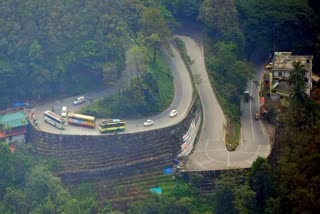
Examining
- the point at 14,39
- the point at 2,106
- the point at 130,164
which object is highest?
the point at 14,39

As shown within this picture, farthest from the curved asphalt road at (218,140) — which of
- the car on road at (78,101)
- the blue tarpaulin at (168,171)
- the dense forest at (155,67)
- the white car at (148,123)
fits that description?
the car on road at (78,101)

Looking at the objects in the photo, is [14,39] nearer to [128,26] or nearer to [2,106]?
[2,106]

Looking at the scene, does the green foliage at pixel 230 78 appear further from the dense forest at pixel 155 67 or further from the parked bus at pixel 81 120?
the parked bus at pixel 81 120

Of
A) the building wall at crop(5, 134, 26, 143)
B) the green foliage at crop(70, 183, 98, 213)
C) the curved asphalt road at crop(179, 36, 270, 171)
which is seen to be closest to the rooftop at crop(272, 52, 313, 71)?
the curved asphalt road at crop(179, 36, 270, 171)

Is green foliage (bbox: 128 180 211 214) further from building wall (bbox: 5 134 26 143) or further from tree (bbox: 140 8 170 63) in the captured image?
tree (bbox: 140 8 170 63)

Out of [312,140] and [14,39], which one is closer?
[312,140]

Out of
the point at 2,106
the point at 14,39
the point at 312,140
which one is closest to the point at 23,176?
the point at 2,106

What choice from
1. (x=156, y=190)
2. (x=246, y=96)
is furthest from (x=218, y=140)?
(x=156, y=190)

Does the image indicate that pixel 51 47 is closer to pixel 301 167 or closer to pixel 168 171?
pixel 168 171
